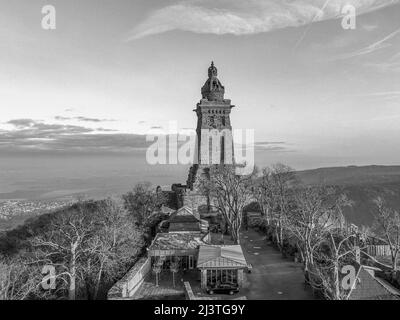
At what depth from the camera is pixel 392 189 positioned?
102 metres

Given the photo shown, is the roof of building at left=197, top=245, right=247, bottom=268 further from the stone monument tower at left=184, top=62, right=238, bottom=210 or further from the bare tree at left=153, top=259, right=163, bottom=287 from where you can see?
the stone monument tower at left=184, top=62, right=238, bottom=210

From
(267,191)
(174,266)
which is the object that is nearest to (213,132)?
(267,191)

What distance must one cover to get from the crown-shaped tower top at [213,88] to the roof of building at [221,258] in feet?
101

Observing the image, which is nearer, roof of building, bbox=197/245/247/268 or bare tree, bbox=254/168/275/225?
roof of building, bbox=197/245/247/268

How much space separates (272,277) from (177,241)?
26.7 feet

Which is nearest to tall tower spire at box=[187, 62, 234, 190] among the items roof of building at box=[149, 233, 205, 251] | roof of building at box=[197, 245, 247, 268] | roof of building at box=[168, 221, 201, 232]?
roof of building at box=[168, 221, 201, 232]

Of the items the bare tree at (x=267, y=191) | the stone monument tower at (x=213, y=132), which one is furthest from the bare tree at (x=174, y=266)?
the stone monument tower at (x=213, y=132)

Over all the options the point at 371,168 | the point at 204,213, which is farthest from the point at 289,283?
the point at 371,168

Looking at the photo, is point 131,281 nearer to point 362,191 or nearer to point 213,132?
point 213,132

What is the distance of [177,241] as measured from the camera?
29641mm

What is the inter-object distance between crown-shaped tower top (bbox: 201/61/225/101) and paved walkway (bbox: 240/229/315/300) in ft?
83.8

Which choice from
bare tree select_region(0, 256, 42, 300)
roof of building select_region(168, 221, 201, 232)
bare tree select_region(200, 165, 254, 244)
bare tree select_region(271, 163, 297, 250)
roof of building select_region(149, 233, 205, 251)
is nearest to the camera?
bare tree select_region(0, 256, 42, 300)

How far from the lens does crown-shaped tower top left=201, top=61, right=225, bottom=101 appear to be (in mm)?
53375
